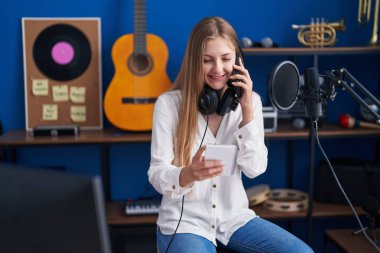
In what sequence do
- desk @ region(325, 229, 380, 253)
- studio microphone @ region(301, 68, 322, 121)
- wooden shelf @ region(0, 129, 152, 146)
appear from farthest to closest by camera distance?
wooden shelf @ region(0, 129, 152, 146)
desk @ region(325, 229, 380, 253)
studio microphone @ region(301, 68, 322, 121)

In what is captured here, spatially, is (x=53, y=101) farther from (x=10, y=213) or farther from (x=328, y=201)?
(x=10, y=213)

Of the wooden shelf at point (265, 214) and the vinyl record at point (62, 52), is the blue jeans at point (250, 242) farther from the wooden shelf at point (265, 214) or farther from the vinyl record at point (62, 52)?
the vinyl record at point (62, 52)

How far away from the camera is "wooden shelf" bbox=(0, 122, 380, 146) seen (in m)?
2.20

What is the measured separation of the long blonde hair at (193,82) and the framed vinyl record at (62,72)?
927 mm

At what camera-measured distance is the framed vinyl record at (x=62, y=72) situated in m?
2.46

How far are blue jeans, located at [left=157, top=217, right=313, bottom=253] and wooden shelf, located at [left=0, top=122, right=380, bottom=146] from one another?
700 millimetres

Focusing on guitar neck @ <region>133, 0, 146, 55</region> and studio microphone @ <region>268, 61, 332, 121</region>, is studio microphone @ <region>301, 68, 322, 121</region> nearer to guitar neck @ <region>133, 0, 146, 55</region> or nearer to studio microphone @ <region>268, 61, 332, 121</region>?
studio microphone @ <region>268, 61, 332, 121</region>

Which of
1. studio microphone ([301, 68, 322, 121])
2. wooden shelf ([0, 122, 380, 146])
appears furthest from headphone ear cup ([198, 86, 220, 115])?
wooden shelf ([0, 122, 380, 146])

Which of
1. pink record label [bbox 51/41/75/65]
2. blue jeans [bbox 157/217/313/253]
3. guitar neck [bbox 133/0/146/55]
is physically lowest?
blue jeans [bbox 157/217/313/253]

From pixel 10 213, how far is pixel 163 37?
197 cm

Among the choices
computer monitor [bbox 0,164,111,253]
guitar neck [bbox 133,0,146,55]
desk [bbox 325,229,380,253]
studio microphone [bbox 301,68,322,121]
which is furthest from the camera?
guitar neck [bbox 133,0,146,55]

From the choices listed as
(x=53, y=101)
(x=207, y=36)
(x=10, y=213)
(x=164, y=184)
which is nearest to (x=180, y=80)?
(x=207, y=36)

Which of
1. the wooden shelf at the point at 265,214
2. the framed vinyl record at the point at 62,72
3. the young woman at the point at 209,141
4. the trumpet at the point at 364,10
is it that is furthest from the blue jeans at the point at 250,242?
the trumpet at the point at 364,10

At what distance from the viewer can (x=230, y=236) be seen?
1669 millimetres
